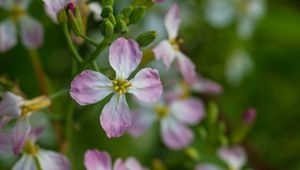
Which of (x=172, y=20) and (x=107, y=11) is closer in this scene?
(x=107, y=11)

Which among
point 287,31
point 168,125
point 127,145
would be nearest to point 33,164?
point 168,125

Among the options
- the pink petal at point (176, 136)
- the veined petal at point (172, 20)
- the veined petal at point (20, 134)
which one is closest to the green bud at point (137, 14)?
the veined petal at point (172, 20)

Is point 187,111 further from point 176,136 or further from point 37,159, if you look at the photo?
point 37,159

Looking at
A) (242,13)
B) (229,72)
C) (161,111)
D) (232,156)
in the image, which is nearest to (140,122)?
(161,111)

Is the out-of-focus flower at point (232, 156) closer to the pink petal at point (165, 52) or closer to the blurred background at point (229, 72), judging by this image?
the blurred background at point (229, 72)

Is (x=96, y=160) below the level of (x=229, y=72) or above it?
above

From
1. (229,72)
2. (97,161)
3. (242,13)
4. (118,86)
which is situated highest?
(118,86)
